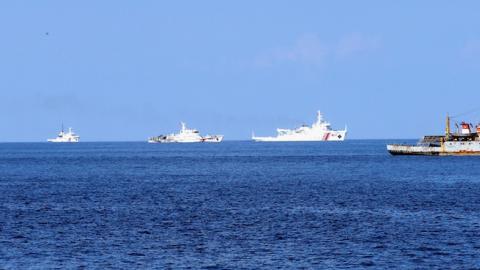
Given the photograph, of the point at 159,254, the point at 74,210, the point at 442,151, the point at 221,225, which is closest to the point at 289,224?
the point at 221,225

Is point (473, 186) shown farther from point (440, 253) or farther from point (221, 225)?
point (440, 253)

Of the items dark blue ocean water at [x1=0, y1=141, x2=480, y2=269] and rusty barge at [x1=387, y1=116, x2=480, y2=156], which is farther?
rusty barge at [x1=387, y1=116, x2=480, y2=156]

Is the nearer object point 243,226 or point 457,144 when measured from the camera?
point 243,226

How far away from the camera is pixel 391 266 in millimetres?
35969

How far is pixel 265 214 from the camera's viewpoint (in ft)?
185

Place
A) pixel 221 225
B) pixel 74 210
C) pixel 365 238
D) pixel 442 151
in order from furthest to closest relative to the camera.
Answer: pixel 442 151, pixel 74 210, pixel 221 225, pixel 365 238

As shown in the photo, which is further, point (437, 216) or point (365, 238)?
point (437, 216)

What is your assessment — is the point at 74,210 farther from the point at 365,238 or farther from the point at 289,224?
the point at 365,238

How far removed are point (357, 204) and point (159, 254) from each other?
2747 cm

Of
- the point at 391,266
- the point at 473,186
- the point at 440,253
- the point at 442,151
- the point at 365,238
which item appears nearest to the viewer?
the point at 391,266

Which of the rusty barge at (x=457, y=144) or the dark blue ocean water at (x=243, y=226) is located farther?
the rusty barge at (x=457, y=144)

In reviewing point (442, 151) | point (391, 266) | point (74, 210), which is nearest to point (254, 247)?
point (391, 266)

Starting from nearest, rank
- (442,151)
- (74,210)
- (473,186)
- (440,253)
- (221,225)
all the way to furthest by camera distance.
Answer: (440,253) → (221,225) → (74,210) → (473,186) → (442,151)

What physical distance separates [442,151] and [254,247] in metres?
104
